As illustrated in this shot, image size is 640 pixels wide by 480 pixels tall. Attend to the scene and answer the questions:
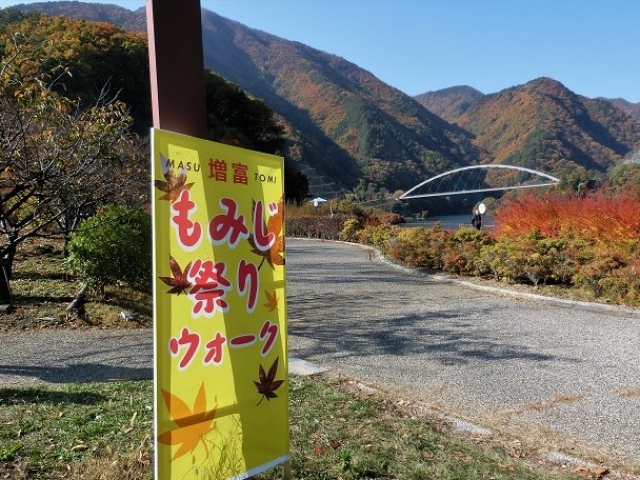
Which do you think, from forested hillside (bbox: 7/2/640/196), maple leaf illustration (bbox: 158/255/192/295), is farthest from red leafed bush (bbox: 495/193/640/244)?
forested hillside (bbox: 7/2/640/196)

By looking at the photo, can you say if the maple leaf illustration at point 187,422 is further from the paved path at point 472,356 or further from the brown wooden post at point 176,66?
the paved path at point 472,356

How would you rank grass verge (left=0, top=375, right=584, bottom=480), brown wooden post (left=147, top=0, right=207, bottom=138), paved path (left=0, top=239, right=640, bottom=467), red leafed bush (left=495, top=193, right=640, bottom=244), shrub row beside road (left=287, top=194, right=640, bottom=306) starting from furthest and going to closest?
red leafed bush (left=495, top=193, right=640, bottom=244)
shrub row beside road (left=287, top=194, right=640, bottom=306)
paved path (left=0, top=239, right=640, bottom=467)
grass verge (left=0, top=375, right=584, bottom=480)
brown wooden post (left=147, top=0, right=207, bottom=138)

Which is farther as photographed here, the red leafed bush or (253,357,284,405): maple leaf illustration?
the red leafed bush

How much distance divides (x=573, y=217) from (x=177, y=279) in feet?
32.7

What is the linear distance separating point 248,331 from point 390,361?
291 centimetres

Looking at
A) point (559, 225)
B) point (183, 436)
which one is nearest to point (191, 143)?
point (183, 436)

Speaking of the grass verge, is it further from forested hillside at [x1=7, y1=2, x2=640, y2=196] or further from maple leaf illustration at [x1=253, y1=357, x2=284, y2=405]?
forested hillside at [x1=7, y1=2, x2=640, y2=196]

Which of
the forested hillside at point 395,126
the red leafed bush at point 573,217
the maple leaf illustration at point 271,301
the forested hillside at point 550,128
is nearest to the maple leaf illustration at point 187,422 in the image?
the maple leaf illustration at point 271,301

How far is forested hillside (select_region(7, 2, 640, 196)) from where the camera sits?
54.2m

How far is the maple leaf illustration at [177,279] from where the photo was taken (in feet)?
5.72

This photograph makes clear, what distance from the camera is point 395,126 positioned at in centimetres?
7212

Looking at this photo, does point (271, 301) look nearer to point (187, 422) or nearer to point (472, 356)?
point (187, 422)

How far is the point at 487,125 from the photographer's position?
82.2 metres

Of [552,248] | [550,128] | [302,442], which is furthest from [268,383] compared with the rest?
[550,128]
